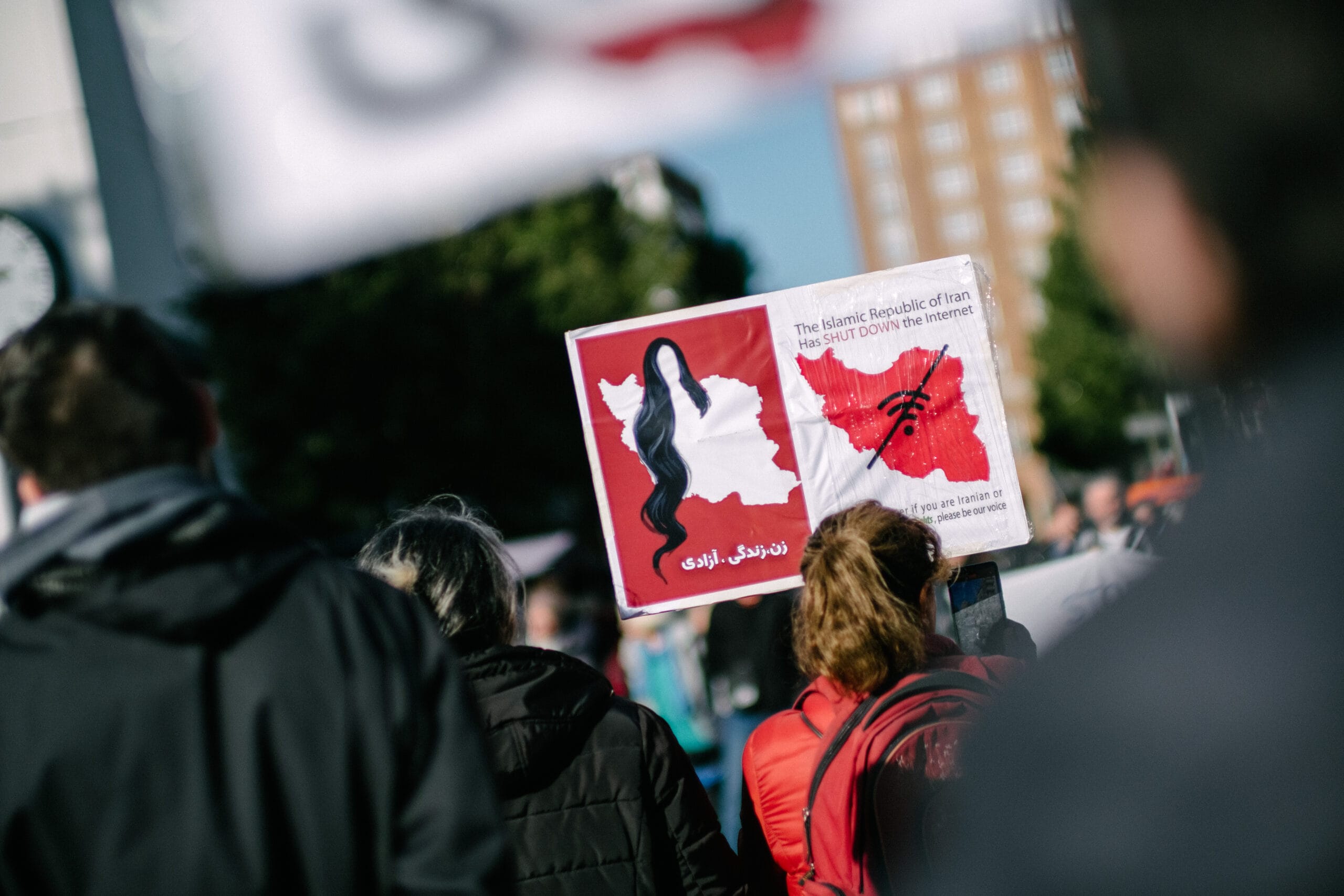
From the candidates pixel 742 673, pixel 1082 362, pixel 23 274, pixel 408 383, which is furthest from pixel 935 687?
pixel 1082 362

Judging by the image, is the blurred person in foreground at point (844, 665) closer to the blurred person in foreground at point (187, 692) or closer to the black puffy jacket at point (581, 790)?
the black puffy jacket at point (581, 790)

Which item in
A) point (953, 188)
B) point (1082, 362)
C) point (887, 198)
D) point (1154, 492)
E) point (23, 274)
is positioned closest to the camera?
point (1154, 492)

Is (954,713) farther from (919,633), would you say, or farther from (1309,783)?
(1309,783)

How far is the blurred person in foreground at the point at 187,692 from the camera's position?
4.50 feet

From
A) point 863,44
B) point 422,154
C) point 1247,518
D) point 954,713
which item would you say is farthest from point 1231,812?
point 954,713

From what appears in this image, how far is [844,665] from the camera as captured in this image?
239cm

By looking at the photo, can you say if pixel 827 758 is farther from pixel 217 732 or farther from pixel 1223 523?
pixel 1223 523

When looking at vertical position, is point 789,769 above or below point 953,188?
below

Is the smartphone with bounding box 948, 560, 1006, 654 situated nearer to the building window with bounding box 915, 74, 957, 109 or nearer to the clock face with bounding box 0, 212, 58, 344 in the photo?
the clock face with bounding box 0, 212, 58, 344

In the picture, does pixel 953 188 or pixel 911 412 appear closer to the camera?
A: pixel 911 412

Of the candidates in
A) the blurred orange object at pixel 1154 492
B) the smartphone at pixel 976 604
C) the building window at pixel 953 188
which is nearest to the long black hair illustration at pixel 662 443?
the smartphone at pixel 976 604

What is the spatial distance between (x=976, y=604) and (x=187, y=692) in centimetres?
179

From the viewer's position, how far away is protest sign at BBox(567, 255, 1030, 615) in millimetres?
2834

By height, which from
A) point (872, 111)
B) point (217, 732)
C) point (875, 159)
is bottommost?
point (217, 732)
